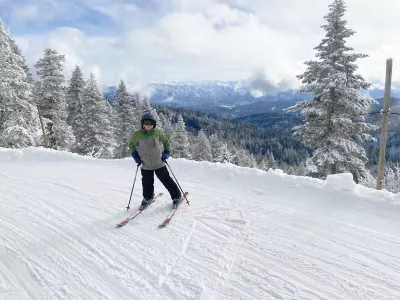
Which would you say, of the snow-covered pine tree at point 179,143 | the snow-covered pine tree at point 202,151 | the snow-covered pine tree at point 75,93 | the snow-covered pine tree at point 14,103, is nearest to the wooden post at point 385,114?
the snow-covered pine tree at point 14,103

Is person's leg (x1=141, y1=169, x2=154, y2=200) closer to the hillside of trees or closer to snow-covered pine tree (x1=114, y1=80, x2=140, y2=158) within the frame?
the hillside of trees

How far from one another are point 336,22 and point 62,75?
22.6 meters

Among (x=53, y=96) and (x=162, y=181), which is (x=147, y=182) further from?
(x=53, y=96)

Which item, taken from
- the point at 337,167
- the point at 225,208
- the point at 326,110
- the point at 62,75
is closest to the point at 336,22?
the point at 326,110

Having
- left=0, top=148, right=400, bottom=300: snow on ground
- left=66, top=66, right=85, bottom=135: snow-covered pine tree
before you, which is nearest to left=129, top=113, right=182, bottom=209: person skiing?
left=0, top=148, right=400, bottom=300: snow on ground

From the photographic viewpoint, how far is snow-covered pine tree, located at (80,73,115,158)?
29328mm

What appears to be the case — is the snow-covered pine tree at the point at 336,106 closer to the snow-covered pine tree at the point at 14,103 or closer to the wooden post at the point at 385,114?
the wooden post at the point at 385,114

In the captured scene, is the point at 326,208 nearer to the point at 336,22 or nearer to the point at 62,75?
the point at 336,22

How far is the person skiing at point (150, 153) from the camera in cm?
574

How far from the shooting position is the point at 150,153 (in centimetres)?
576

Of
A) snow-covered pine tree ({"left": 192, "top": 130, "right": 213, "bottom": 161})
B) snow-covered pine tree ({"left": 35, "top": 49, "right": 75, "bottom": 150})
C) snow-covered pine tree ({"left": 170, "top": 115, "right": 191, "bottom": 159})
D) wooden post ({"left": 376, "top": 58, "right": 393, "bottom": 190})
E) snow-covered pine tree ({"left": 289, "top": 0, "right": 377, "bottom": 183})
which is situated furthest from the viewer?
snow-covered pine tree ({"left": 192, "top": 130, "right": 213, "bottom": 161})

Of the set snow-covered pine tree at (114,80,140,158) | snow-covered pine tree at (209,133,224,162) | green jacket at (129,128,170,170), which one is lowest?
snow-covered pine tree at (209,133,224,162)

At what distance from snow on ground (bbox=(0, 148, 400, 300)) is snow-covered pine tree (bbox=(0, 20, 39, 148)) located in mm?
14792

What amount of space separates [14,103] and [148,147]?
19.2 meters
